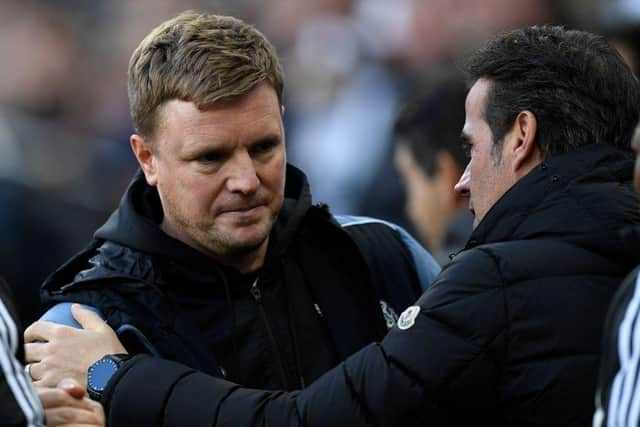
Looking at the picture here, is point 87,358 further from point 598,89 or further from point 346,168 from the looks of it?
point 346,168

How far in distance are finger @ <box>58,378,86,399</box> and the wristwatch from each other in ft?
0.31

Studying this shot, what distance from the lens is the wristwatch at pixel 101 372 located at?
11.0 ft

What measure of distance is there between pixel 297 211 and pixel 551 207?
0.98 m

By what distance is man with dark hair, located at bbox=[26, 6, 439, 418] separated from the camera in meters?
3.57

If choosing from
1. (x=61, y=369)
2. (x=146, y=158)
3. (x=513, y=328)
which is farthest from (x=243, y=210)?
(x=513, y=328)

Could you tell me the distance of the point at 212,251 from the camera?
3.70 metres

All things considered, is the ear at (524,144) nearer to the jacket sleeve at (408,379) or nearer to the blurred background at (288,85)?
the jacket sleeve at (408,379)

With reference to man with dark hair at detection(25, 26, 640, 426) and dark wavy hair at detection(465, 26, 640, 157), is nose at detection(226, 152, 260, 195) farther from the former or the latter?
dark wavy hair at detection(465, 26, 640, 157)

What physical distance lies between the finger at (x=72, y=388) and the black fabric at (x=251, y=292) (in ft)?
1.00

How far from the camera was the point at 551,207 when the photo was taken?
3.09 metres

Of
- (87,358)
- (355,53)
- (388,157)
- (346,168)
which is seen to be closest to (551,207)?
(87,358)

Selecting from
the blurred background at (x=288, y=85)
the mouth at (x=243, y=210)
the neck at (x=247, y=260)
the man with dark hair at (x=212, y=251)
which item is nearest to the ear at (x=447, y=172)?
the blurred background at (x=288, y=85)

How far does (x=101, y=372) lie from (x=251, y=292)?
54 centimetres

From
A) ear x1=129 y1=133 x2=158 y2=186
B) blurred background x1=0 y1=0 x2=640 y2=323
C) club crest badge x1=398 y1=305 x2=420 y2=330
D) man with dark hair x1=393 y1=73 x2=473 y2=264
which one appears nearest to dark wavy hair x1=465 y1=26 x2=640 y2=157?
club crest badge x1=398 y1=305 x2=420 y2=330
